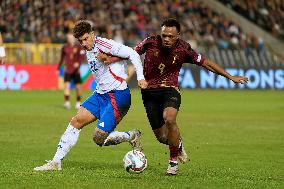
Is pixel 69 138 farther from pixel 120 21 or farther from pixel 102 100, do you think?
pixel 120 21

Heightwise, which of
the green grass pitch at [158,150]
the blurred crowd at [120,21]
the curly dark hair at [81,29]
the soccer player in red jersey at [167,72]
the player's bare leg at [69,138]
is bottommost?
the green grass pitch at [158,150]

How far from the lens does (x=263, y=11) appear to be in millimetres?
46562

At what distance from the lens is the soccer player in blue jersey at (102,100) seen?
12016 mm

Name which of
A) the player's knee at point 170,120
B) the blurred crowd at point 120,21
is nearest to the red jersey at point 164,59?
the player's knee at point 170,120

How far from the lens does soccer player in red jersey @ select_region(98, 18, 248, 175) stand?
11898mm

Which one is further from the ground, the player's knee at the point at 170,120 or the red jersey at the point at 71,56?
the red jersey at the point at 71,56

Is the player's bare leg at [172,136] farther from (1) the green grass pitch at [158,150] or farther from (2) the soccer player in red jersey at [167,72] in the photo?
(1) the green grass pitch at [158,150]

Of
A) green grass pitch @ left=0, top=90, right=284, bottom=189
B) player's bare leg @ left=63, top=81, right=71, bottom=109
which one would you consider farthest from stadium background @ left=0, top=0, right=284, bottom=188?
player's bare leg @ left=63, top=81, right=71, bottom=109

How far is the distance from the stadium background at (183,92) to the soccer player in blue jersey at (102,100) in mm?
431

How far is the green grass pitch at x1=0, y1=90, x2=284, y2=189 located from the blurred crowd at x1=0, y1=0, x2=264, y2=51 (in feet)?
35.5

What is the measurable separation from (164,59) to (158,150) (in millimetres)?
3635

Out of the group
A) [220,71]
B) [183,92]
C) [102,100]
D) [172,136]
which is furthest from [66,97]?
[172,136]

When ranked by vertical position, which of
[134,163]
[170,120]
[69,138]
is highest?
[170,120]

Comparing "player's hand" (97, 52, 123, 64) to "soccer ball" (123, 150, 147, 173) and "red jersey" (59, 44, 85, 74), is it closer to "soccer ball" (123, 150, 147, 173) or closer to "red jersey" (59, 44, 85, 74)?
"soccer ball" (123, 150, 147, 173)
